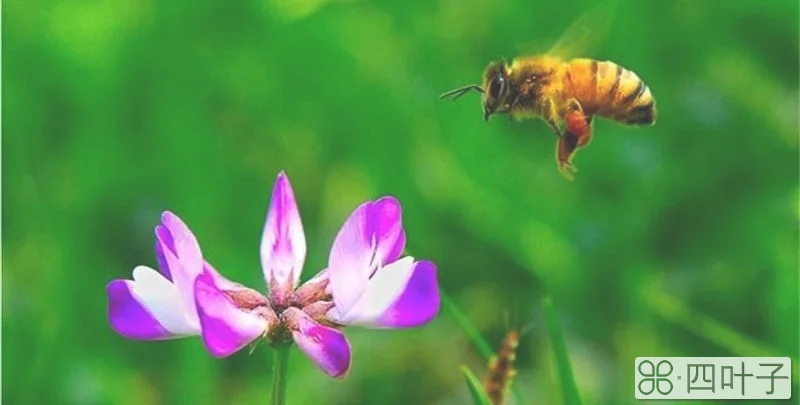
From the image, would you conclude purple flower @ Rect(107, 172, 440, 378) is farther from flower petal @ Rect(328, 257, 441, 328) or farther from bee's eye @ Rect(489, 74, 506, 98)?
bee's eye @ Rect(489, 74, 506, 98)

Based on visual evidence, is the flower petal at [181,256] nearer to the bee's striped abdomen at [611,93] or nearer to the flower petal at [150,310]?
the flower petal at [150,310]

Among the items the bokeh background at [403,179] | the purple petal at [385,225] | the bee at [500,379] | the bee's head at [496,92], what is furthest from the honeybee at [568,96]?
the bokeh background at [403,179]

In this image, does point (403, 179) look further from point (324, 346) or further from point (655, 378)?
point (324, 346)

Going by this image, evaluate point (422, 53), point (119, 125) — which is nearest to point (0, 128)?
point (119, 125)

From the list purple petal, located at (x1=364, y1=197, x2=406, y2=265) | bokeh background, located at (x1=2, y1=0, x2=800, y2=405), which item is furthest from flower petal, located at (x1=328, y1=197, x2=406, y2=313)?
bokeh background, located at (x1=2, y1=0, x2=800, y2=405)

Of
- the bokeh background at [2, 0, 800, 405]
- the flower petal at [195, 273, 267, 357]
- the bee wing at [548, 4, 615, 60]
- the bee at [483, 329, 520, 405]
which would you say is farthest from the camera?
the bokeh background at [2, 0, 800, 405]

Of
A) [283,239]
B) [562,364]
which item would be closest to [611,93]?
[562,364]
